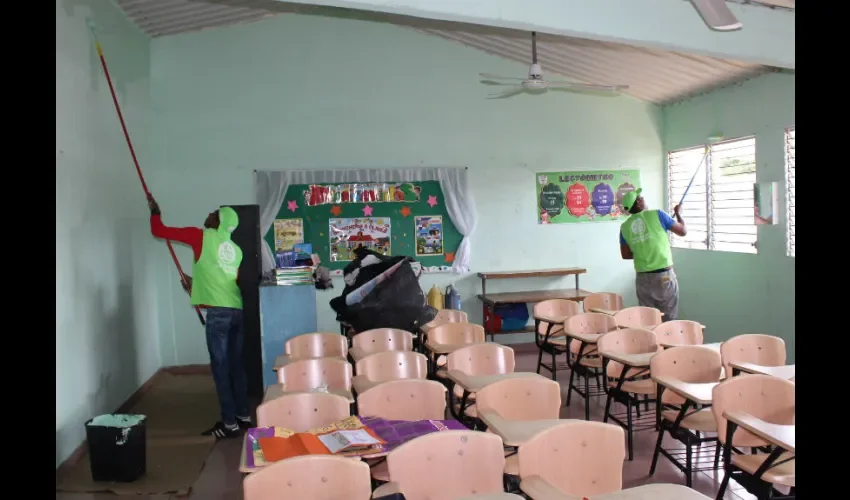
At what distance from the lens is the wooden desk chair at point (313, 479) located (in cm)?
224

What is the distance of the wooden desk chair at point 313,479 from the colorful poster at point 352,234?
548cm

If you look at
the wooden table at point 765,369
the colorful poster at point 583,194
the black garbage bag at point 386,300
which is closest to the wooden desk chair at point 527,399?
the wooden table at point 765,369

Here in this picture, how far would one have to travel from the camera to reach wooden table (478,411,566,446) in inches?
113

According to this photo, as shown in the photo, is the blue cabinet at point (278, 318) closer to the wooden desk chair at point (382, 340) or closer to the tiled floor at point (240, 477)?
the wooden desk chair at point (382, 340)

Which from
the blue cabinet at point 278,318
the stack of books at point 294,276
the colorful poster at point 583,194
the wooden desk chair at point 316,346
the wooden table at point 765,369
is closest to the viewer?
the wooden table at point 765,369

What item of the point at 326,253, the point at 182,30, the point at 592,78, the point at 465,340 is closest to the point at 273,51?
the point at 182,30

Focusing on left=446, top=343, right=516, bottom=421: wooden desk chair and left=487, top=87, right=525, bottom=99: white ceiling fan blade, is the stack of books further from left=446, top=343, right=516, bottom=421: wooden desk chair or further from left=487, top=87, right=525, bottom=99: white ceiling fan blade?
left=487, top=87, right=525, bottom=99: white ceiling fan blade

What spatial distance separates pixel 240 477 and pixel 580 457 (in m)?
2.63

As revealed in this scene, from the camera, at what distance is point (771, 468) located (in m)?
3.04

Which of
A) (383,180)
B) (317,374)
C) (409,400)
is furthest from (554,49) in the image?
(409,400)

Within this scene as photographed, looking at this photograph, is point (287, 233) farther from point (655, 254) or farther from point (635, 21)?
point (635, 21)

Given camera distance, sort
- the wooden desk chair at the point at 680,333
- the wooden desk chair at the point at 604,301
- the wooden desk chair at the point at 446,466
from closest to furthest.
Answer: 1. the wooden desk chair at the point at 446,466
2. the wooden desk chair at the point at 680,333
3. the wooden desk chair at the point at 604,301

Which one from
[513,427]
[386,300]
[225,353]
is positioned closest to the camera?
[513,427]

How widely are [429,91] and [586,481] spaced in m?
6.08
